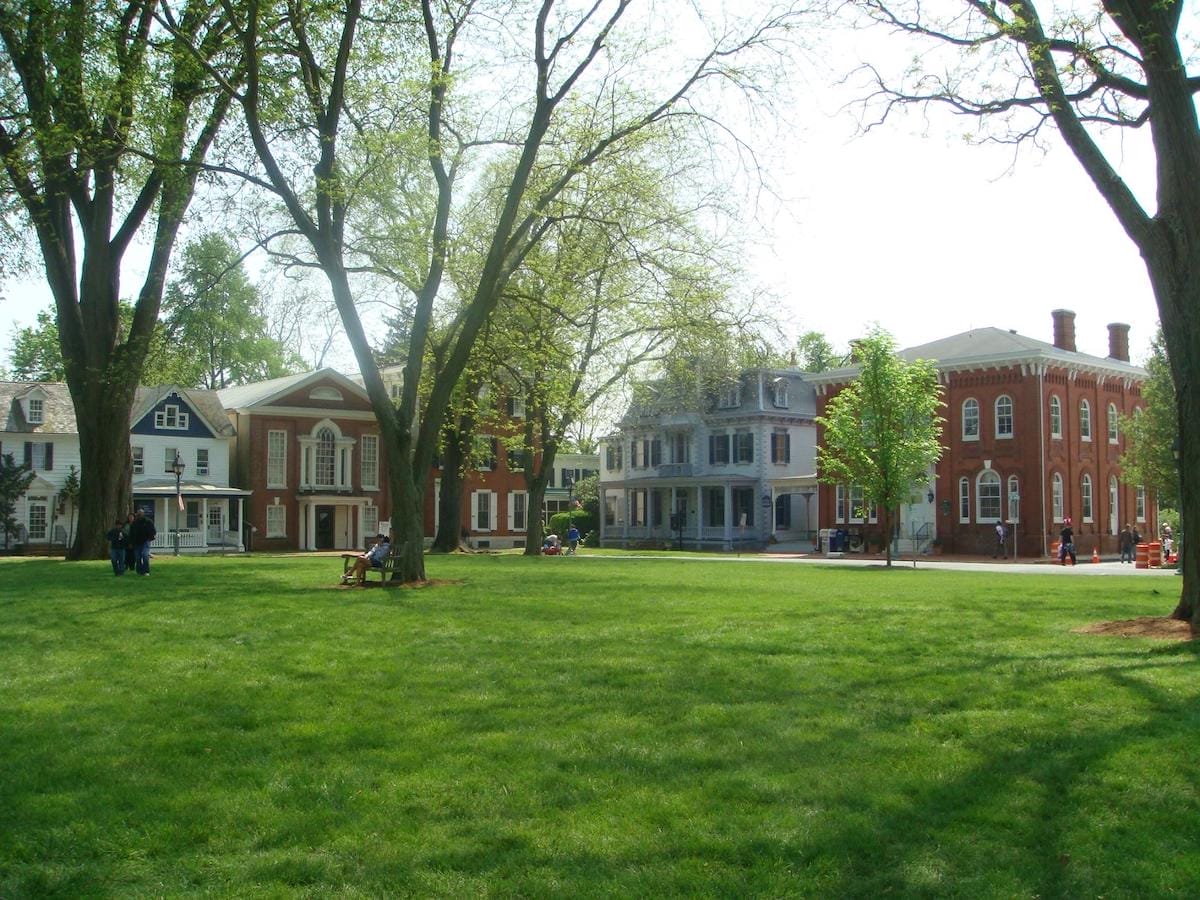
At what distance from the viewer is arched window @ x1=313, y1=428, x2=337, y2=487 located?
55312 millimetres

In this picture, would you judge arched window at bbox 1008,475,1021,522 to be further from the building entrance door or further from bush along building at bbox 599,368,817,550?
the building entrance door

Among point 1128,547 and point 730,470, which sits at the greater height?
point 730,470

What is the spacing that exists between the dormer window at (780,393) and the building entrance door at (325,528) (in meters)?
23.1

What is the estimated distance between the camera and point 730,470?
5834cm

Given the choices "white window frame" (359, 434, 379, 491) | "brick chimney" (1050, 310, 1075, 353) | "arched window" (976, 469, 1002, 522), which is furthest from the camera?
"white window frame" (359, 434, 379, 491)

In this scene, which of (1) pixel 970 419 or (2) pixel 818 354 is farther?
(2) pixel 818 354

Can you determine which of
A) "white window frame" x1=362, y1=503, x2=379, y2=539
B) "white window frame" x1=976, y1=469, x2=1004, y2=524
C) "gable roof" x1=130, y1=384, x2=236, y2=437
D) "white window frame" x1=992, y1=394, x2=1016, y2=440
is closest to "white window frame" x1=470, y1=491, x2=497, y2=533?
"white window frame" x1=362, y1=503, x2=379, y2=539

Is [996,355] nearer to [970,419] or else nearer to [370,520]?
[970,419]

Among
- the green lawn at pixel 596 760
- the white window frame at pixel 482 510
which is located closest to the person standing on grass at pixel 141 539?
the green lawn at pixel 596 760

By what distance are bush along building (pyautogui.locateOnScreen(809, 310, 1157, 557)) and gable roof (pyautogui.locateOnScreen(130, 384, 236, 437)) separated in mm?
29274

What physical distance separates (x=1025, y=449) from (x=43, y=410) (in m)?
41.4

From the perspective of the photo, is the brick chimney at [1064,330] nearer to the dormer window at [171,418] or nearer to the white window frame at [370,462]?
the white window frame at [370,462]

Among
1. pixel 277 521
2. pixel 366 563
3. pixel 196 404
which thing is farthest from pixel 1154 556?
pixel 196 404

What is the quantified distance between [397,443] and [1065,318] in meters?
36.5
